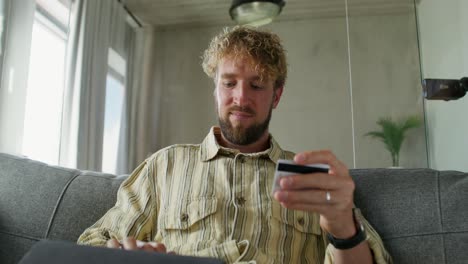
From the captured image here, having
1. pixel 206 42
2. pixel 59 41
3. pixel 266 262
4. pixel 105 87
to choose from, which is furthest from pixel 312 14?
pixel 266 262

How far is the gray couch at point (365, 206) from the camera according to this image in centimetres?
90

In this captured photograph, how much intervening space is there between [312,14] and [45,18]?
2252mm

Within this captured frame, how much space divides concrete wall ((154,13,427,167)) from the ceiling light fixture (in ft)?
6.08

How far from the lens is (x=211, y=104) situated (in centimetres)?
363

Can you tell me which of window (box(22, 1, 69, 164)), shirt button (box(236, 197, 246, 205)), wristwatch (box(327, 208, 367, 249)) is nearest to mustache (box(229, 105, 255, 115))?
shirt button (box(236, 197, 246, 205))

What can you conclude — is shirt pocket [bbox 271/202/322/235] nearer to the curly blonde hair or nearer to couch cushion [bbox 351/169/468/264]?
couch cushion [bbox 351/169/468/264]

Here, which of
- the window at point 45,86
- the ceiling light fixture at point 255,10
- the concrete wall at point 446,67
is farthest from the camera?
the window at point 45,86

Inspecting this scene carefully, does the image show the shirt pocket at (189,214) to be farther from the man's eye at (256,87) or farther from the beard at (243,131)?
the man's eye at (256,87)

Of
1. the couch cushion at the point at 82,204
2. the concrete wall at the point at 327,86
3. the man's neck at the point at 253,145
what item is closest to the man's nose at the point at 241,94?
the man's neck at the point at 253,145

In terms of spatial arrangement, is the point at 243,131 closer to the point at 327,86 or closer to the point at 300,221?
the point at 300,221

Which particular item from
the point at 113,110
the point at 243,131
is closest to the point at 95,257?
the point at 243,131

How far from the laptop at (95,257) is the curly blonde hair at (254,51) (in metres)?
0.75

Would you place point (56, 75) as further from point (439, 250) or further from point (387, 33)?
point (387, 33)

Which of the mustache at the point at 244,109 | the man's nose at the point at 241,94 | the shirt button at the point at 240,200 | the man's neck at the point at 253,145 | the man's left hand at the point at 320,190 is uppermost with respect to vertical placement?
the man's nose at the point at 241,94
